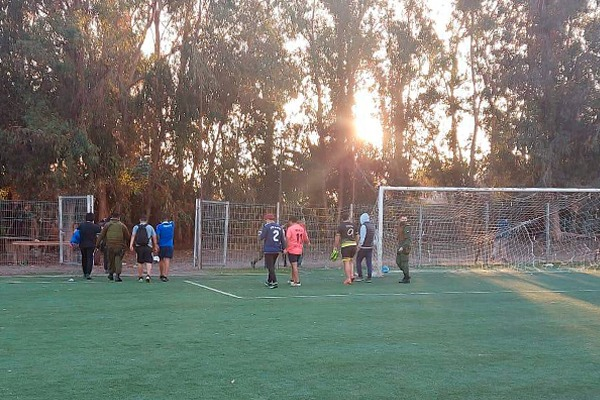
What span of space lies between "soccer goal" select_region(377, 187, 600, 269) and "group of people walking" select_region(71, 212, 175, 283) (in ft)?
24.6

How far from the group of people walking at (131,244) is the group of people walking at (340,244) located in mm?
2672

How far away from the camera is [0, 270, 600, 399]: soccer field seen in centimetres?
648

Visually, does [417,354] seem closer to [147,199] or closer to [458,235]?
[458,235]

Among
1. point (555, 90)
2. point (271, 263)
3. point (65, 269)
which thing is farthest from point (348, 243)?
point (555, 90)

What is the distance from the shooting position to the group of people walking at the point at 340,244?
15477 millimetres

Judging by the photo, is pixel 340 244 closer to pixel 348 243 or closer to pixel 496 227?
pixel 348 243

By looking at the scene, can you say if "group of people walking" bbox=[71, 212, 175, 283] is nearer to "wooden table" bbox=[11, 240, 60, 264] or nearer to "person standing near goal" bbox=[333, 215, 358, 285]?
"person standing near goal" bbox=[333, 215, 358, 285]

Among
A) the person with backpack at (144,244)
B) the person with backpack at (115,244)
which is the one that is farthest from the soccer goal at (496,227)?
the person with backpack at (115,244)

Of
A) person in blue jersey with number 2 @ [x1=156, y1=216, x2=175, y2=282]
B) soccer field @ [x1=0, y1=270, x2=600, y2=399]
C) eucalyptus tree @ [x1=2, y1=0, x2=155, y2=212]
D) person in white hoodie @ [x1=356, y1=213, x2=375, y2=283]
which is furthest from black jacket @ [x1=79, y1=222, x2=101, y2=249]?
person in white hoodie @ [x1=356, y1=213, x2=375, y2=283]

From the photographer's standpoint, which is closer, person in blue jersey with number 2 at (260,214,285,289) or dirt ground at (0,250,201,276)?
person in blue jersey with number 2 at (260,214,285,289)

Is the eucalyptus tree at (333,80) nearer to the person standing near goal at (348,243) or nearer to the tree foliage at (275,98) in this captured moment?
the tree foliage at (275,98)

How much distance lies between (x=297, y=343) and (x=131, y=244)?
962 centimetres

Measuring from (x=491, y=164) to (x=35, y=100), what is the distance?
2455cm

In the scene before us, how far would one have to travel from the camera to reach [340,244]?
17531 mm
